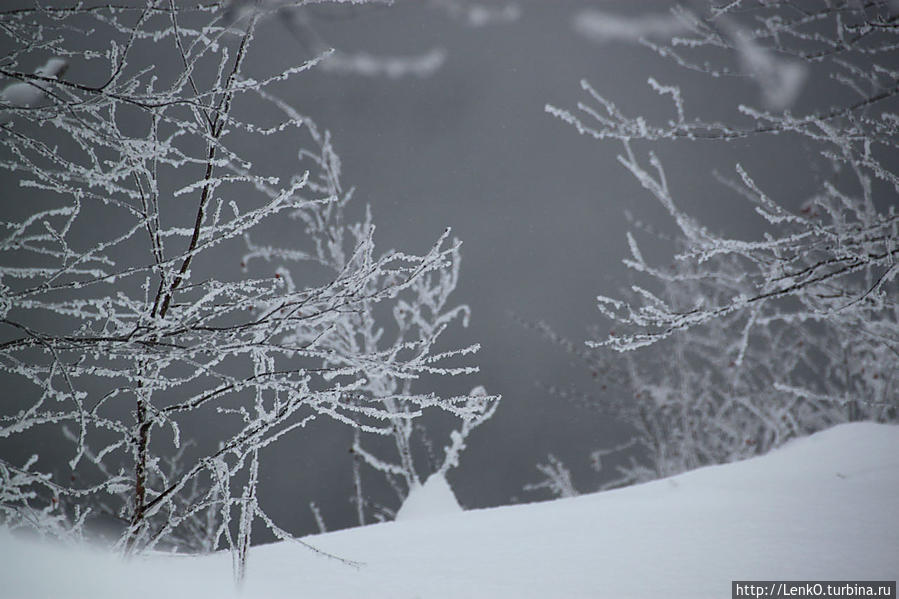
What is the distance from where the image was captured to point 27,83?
1.97m

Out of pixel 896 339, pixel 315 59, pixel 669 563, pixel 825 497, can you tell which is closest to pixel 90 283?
pixel 315 59

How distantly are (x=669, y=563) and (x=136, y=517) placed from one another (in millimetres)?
2626

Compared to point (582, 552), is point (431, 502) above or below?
below

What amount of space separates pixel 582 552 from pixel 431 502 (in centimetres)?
329

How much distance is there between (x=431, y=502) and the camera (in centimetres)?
582

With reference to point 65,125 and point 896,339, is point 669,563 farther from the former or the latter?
point 896,339

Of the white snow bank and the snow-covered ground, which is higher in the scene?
the snow-covered ground

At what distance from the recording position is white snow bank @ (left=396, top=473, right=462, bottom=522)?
18.7ft

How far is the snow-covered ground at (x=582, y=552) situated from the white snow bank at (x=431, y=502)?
A: 1840 millimetres

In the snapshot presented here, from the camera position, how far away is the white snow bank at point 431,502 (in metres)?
5.71

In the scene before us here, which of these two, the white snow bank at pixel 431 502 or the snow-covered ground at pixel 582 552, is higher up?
the snow-covered ground at pixel 582 552

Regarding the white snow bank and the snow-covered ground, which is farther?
the white snow bank

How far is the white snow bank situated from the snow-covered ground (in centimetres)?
184

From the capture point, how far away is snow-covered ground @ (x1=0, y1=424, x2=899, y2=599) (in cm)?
182
